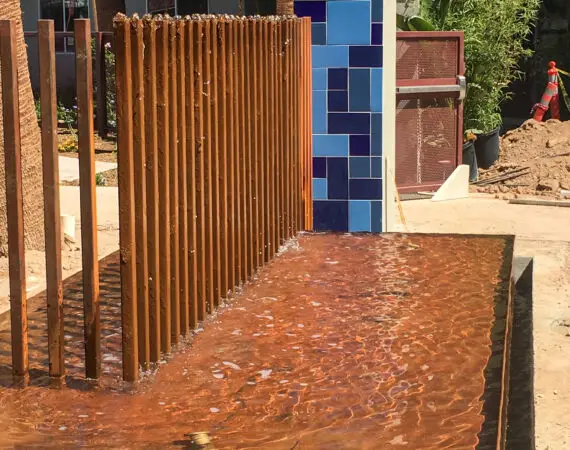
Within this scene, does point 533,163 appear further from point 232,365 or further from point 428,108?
point 232,365

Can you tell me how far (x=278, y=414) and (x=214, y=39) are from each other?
5.32ft

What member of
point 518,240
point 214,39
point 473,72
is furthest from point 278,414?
point 473,72

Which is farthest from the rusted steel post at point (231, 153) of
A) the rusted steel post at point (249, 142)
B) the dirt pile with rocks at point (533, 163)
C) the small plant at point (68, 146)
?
the small plant at point (68, 146)

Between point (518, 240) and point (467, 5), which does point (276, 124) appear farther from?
point (467, 5)

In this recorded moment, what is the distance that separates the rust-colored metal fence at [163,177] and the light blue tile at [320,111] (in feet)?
5.04

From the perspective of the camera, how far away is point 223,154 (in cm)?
446

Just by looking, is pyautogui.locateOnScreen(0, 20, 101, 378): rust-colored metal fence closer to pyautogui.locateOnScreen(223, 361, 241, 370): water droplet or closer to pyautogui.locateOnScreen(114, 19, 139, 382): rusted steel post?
pyautogui.locateOnScreen(114, 19, 139, 382): rusted steel post

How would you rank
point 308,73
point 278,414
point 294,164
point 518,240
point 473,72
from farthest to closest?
point 473,72
point 518,240
point 308,73
point 294,164
point 278,414

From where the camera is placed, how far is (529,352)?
4602 millimetres

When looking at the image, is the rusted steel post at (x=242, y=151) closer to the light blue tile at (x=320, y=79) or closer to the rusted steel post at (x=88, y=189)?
the rusted steel post at (x=88, y=189)

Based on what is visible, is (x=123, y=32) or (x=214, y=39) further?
(x=214, y=39)

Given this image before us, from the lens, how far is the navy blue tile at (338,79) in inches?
271

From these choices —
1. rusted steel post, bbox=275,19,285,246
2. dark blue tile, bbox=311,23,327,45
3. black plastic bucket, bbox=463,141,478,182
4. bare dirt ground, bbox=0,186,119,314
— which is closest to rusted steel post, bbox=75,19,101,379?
rusted steel post, bbox=275,19,285,246

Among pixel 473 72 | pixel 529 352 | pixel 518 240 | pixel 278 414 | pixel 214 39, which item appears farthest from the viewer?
pixel 473 72
